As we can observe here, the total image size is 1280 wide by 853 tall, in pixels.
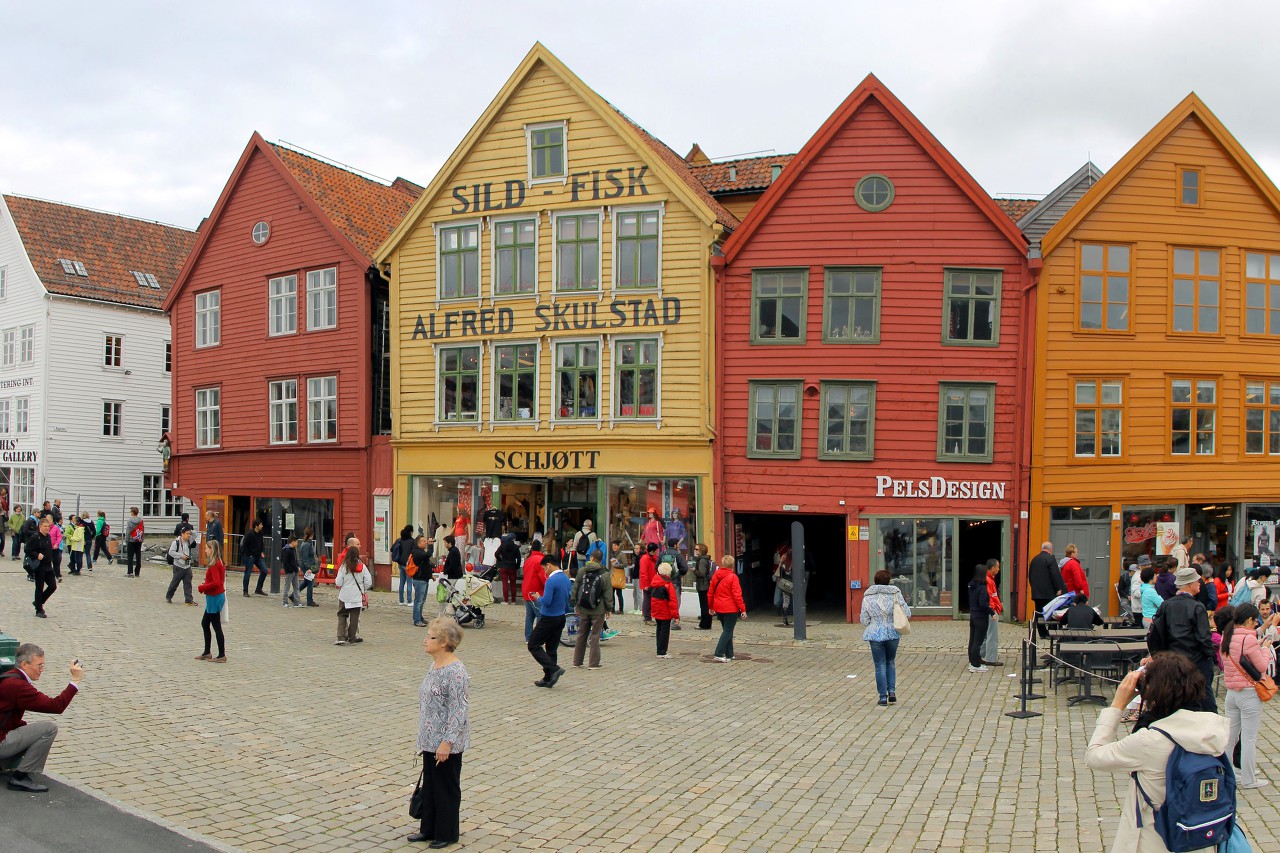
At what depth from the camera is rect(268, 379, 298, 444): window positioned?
30.9 m

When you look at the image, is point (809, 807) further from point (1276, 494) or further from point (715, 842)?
point (1276, 494)

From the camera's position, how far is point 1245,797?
920cm

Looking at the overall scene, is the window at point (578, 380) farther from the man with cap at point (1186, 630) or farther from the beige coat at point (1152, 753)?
the beige coat at point (1152, 753)

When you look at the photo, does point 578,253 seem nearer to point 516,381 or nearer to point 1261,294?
A: point 516,381

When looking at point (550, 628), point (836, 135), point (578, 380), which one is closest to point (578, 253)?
point (578, 380)

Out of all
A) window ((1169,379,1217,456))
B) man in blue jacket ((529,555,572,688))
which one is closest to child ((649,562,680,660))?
man in blue jacket ((529,555,572,688))

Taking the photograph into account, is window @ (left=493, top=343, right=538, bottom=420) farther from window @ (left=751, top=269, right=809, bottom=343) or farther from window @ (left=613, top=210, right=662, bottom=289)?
window @ (left=751, top=269, right=809, bottom=343)

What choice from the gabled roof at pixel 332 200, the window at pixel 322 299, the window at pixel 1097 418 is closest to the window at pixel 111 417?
the gabled roof at pixel 332 200

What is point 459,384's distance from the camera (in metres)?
27.8

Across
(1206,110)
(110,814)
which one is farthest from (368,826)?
(1206,110)

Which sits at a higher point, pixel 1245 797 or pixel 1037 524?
pixel 1037 524

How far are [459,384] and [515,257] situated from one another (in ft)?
11.8

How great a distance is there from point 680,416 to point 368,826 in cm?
1728

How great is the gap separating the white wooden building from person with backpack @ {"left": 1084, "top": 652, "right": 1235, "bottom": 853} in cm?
3978
